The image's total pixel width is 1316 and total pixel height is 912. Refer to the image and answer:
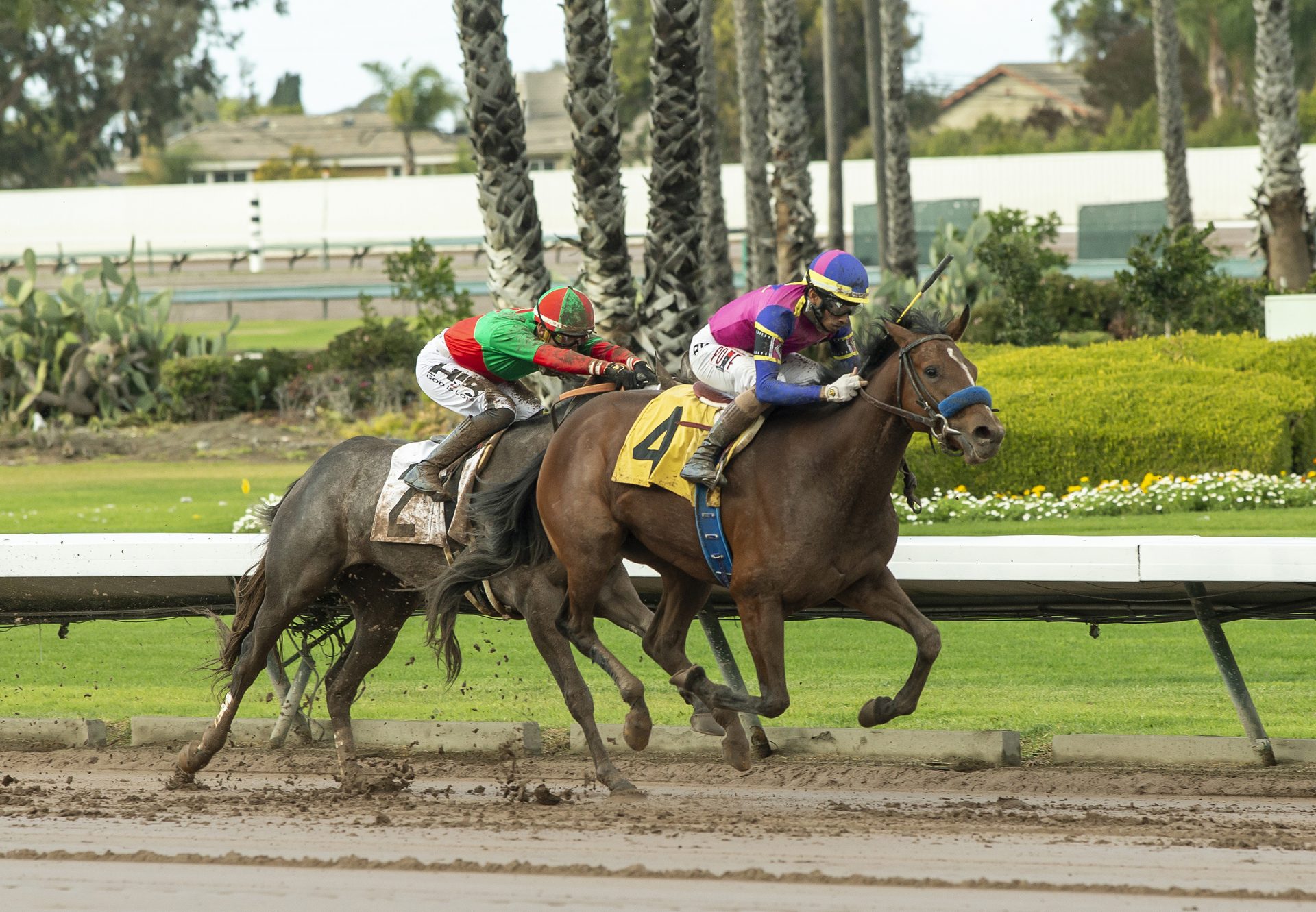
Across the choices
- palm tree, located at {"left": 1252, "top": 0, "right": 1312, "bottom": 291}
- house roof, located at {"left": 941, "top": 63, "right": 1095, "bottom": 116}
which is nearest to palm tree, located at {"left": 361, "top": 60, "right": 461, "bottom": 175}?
house roof, located at {"left": 941, "top": 63, "right": 1095, "bottom": 116}

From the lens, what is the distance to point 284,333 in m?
27.9

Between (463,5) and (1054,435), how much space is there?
525 cm

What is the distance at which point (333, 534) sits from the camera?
20.8 ft

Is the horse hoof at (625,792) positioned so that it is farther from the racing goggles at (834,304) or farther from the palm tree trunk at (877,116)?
the palm tree trunk at (877,116)

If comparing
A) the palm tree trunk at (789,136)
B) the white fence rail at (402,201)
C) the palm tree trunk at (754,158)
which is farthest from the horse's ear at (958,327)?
the white fence rail at (402,201)

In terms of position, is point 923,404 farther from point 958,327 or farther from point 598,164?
point 598,164

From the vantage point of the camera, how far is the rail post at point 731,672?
6453mm

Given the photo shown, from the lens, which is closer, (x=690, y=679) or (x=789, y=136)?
(x=690, y=679)

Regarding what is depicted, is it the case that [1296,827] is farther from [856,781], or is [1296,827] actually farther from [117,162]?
[117,162]

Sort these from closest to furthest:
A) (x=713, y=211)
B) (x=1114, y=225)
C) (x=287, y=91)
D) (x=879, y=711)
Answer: (x=879, y=711) < (x=713, y=211) < (x=1114, y=225) < (x=287, y=91)

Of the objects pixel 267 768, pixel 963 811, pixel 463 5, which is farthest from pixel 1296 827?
pixel 463 5

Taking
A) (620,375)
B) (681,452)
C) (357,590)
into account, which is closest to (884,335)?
(681,452)

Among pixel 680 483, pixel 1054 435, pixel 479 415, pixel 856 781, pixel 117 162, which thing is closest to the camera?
pixel 680 483

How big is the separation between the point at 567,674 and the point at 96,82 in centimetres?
5513
